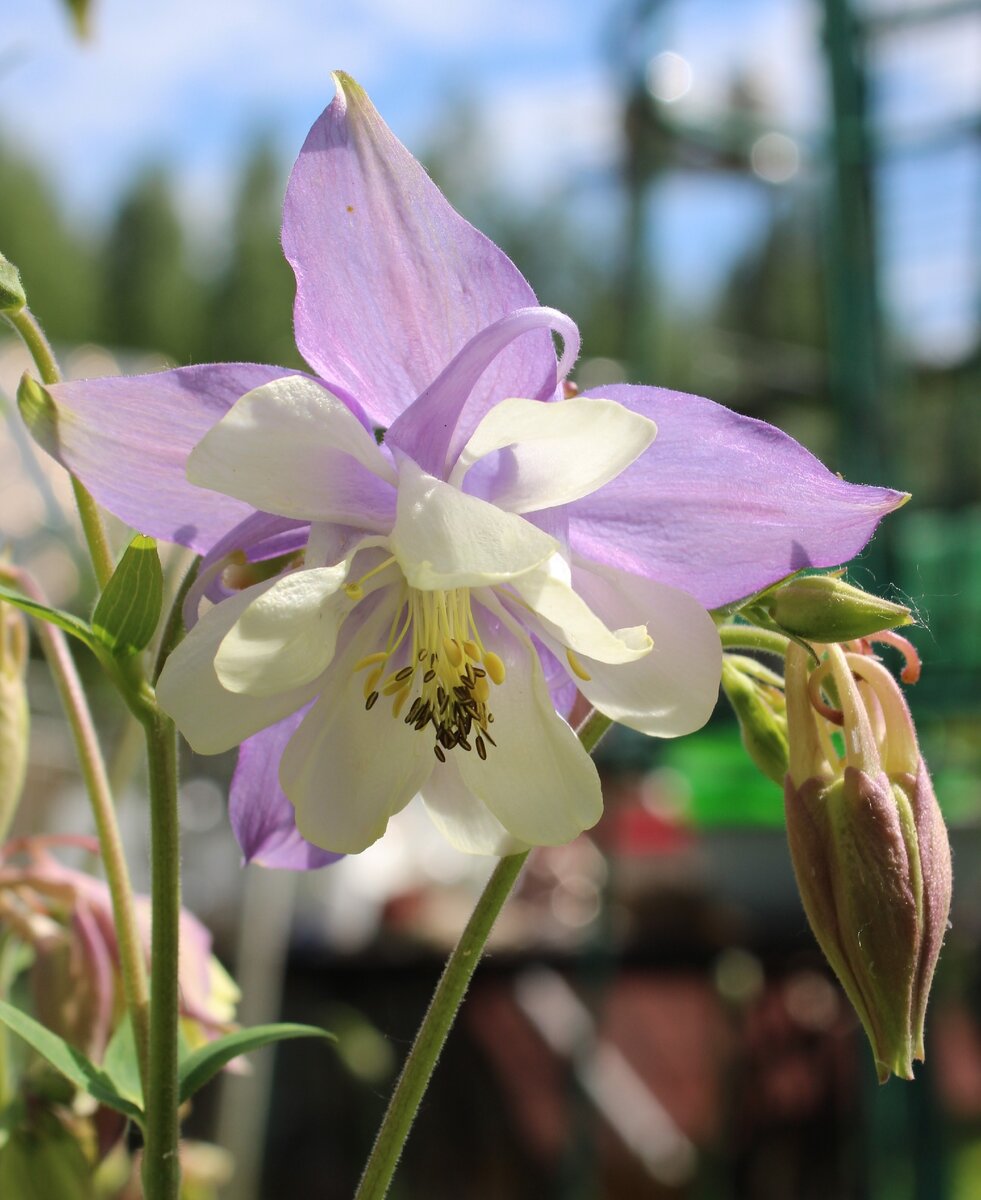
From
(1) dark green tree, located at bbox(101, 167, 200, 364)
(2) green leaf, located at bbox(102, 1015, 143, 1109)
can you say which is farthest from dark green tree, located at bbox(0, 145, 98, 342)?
(2) green leaf, located at bbox(102, 1015, 143, 1109)

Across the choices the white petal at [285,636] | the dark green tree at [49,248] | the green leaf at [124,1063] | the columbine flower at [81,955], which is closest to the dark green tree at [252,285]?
the dark green tree at [49,248]

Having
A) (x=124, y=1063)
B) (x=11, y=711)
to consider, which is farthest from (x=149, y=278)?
(x=124, y=1063)

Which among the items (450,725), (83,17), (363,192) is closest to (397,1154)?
(450,725)

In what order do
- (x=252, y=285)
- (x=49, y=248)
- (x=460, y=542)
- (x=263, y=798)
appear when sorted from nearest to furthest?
(x=460, y=542)
(x=263, y=798)
(x=49, y=248)
(x=252, y=285)

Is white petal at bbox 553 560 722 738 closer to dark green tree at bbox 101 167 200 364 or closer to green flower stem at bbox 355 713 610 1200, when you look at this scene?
green flower stem at bbox 355 713 610 1200

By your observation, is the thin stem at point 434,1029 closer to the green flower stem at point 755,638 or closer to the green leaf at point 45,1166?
the green flower stem at point 755,638

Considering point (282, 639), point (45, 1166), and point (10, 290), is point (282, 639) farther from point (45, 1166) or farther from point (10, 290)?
point (45, 1166)
